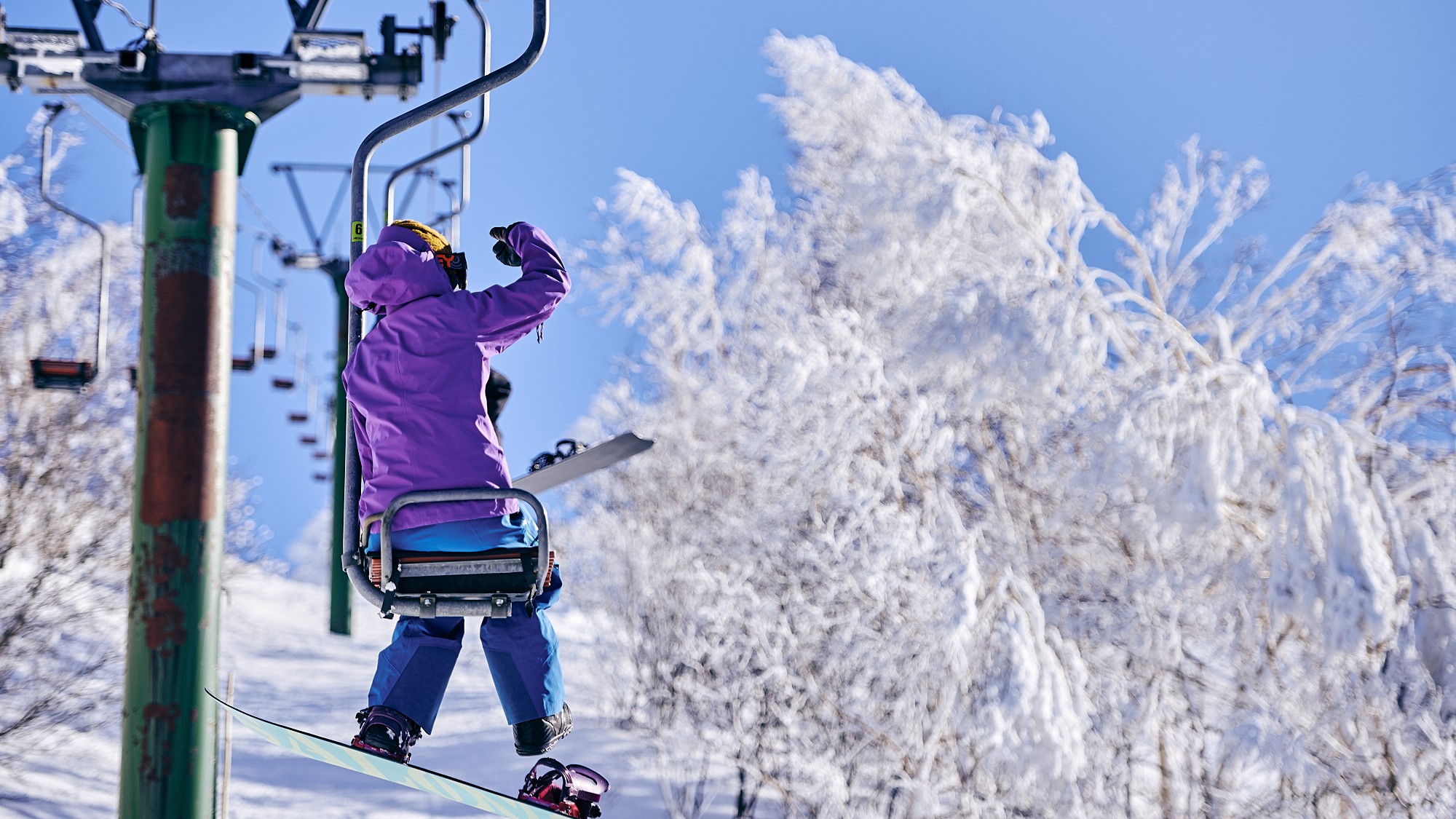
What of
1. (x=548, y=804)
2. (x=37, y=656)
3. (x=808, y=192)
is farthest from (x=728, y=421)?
(x=548, y=804)

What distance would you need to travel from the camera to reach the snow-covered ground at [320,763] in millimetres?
10867

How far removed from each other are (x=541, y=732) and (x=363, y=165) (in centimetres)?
110

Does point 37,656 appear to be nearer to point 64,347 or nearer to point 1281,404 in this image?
point 64,347

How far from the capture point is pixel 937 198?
939cm

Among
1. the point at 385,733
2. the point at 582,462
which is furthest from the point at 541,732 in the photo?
the point at 582,462

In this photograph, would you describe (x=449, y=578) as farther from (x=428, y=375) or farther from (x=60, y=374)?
(x=60, y=374)

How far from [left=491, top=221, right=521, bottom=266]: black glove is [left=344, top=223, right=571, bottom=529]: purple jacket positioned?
0.07 m

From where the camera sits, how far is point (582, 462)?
7.65ft

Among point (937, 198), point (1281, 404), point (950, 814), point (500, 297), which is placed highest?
point (937, 198)

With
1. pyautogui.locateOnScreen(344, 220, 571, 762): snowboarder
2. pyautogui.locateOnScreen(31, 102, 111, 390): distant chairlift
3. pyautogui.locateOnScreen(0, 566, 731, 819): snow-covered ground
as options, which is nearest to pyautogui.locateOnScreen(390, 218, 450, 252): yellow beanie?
pyautogui.locateOnScreen(344, 220, 571, 762): snowboarder

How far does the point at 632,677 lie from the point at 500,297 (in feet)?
38.3

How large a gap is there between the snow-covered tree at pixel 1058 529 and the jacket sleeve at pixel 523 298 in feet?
19.5

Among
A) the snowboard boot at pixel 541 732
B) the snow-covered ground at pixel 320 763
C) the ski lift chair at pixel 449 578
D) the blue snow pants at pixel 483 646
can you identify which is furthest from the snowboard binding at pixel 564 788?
the snow-covered ground at pixel 320 763

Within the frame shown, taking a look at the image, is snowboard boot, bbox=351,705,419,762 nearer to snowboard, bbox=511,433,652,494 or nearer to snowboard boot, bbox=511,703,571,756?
snowboard boot, bbox=511,703,571,756
